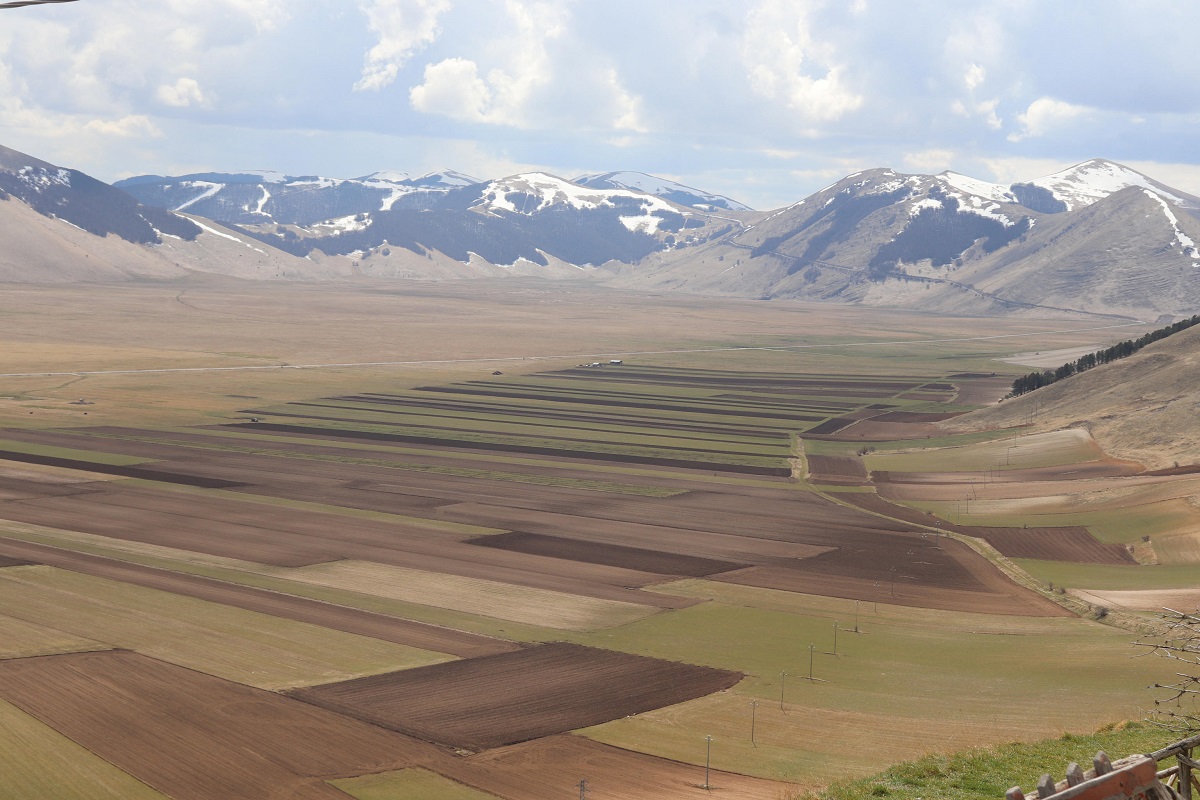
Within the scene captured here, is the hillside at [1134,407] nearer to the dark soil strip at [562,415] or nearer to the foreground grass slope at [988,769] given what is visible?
the dark soil strip at [562,415]

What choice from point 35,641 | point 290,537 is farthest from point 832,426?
point 35,641

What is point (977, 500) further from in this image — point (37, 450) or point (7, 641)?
point (37, 450)

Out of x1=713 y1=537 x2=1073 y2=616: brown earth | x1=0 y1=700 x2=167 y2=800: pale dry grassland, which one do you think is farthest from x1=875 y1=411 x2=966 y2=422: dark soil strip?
x1=0 y1=700 x2=167 y2=800: pale dry grassland

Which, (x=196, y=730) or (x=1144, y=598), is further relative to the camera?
(x=1144, y=598)

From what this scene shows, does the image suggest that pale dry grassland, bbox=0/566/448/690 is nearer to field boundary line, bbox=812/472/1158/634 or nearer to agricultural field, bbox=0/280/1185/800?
agricultural field, bbox=0/280/1185/800

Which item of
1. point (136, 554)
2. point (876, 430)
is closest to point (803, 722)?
point (136, 554)

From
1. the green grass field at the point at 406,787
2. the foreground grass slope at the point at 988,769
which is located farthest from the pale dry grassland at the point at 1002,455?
the foreground grass slope at the point at 988,769

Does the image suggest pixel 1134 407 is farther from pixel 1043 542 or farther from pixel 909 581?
pixel 909 581
